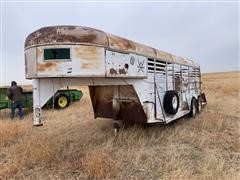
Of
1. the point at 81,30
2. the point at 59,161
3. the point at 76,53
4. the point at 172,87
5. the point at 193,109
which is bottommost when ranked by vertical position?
the point at 59,161

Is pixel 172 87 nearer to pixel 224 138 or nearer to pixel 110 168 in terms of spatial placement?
pixel 224 138

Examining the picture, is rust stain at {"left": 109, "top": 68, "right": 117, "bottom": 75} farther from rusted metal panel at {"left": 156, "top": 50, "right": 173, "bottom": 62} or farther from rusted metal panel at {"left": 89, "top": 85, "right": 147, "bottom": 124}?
rusted metal panel at {"left": 156, "top": 50, "right": 173, "bottom": 62}

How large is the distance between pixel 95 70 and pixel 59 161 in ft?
6.37

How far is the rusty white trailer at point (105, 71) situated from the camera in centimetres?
497

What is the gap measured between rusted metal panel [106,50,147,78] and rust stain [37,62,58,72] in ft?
3.18

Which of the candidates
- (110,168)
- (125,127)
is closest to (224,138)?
(125,127)

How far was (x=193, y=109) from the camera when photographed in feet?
31.8

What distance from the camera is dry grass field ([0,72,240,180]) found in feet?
15.8

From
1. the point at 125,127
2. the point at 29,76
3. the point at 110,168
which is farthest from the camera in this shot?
the point at 125,127

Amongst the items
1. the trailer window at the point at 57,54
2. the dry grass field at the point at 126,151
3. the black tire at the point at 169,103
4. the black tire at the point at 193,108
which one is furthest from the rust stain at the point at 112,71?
the black tire at the point at 193,108

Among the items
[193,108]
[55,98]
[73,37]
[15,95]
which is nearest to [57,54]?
[73,37]

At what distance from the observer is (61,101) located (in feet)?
44.6

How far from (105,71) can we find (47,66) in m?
1.05

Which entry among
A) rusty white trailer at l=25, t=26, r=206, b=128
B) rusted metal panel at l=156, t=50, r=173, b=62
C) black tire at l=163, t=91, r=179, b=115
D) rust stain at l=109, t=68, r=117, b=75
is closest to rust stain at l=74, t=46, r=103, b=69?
rusty white trailer at l=25, t=26, r=206, b=128
